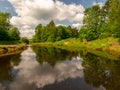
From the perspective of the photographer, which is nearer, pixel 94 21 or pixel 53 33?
pixel 94 21

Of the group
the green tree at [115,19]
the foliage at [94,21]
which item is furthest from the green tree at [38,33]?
the green tree at [115,19]

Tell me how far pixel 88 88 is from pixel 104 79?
130 inches

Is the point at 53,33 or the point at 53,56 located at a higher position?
the point at 53,33

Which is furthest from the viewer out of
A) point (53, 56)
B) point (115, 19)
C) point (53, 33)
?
point (53, 33)

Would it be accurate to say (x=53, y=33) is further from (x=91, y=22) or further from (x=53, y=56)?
(x=53, y=56)

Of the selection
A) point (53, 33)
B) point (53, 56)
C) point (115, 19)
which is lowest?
point (53, 56)

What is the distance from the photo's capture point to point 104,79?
54.2 feet

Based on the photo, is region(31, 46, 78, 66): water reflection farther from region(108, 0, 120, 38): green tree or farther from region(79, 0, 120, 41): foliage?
region(79, 0, 120, 41): foliage

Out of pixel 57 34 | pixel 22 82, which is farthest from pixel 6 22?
pixel 22 82

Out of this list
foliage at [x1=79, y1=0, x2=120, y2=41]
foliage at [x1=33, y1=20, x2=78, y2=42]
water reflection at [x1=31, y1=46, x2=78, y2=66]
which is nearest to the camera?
water reflection at [x1=31, y1=46, x2=78, y2=66]

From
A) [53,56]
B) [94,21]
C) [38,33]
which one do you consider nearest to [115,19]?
[53,56]

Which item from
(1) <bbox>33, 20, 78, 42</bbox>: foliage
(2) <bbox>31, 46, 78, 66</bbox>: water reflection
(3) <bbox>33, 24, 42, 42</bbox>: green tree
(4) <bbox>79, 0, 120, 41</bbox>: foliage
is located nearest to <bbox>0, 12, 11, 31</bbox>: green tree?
(1) <bbox>33, 20, 78, 42</bbox>: foliage

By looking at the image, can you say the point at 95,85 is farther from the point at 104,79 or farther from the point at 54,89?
the point at 54,89

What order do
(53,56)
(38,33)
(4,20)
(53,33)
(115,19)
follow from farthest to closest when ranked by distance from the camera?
(38,33)
(53,33)
(4,20)
(115,19)
(53,56)
